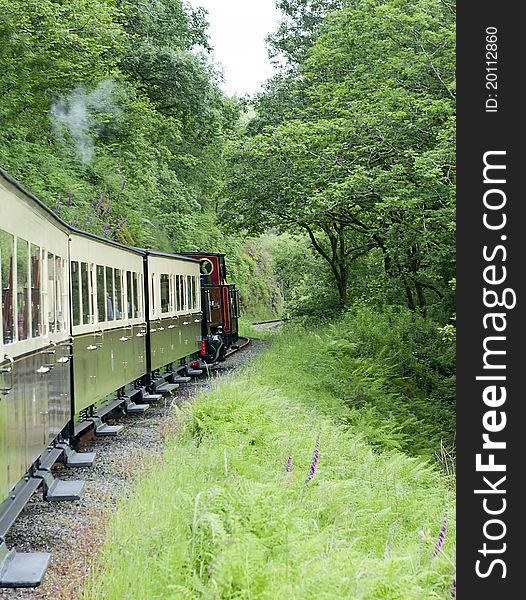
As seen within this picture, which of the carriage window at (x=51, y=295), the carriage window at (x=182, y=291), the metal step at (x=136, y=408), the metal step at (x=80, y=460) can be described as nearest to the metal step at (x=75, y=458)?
the metal step at (x=80, y=460)

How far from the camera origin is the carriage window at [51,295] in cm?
802

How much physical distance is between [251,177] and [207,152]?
41.7 ft

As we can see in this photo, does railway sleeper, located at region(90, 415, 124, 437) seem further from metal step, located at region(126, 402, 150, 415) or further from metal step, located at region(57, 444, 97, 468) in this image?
metal step, located at region(126, 402, 150, 415)

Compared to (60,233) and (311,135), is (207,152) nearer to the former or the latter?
(311,135)

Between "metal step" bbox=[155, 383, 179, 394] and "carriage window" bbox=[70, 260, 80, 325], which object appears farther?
"metal step" bbox=[155, 383, 179, 394]

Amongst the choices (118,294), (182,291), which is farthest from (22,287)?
(182,291)

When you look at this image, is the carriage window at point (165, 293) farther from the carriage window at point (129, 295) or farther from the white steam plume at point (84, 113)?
the white steam plume at point (84, 113)

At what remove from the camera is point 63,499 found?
7996 millimetres

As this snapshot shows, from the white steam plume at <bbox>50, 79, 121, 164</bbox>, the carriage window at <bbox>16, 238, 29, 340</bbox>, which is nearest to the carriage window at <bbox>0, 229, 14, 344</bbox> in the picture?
the carriage window at <bbox>16, 238, 29, 340</bbox>

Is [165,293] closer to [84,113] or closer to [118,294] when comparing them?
[118,294]

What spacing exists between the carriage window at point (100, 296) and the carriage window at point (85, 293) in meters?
0.60

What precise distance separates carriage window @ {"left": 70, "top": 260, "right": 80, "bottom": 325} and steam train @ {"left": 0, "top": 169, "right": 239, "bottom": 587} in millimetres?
14

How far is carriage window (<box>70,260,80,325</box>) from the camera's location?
998 centimetres

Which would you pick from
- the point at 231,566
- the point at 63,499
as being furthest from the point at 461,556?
the point at 63,499
